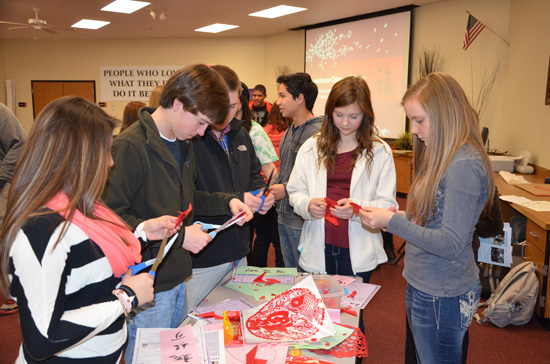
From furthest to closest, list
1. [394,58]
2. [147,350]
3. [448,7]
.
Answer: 1. [394,58]
2. [448,7]
3. [147,350]

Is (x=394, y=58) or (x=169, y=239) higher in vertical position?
(x=394, y=58)

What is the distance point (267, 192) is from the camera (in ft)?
7.22

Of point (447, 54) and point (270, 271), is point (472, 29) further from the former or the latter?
point (270, 271)

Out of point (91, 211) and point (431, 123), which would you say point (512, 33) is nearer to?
Result: point (431, 123)

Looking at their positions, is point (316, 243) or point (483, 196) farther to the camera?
A: point (316, 243)

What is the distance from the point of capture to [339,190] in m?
2.23

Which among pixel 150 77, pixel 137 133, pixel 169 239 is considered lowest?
pixel 169 239

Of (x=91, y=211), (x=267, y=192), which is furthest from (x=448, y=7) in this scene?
(x=91, y=211)

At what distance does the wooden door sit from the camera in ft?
36.4

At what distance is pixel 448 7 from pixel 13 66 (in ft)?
34.3

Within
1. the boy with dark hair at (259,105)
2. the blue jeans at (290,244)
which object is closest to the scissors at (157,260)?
the blue jeans at (290,244)

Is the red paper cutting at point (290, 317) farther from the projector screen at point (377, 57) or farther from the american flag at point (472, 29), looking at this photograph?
the projector screen at point (377, 57)

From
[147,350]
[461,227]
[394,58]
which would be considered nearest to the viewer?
[147,350]

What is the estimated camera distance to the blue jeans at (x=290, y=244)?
2766mm
